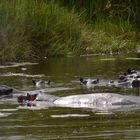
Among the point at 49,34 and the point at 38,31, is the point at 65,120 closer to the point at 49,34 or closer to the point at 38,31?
the point at 38,31

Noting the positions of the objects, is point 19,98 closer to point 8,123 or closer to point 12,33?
point 8,123

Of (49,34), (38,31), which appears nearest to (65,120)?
(38,31)

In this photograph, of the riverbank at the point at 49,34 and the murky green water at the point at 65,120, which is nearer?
the murky green water at the point at 65,120

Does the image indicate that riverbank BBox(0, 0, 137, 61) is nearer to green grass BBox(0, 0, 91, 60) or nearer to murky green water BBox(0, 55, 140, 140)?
green grass BBox(0, 0, 91, 60)

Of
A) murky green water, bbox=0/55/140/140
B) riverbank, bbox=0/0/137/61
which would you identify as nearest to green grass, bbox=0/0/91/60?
riverbank, bbox=0/0/137/61

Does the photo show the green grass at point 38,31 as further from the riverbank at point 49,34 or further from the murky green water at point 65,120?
the murky green water at point 65,120

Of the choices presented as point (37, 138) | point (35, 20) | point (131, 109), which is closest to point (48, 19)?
point (35, 20)

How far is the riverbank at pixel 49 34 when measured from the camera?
56.3ft

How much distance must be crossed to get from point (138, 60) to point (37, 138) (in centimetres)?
1081

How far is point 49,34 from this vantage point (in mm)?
18500

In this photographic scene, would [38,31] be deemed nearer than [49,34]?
Yes

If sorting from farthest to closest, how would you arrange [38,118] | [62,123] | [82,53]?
1. [82,53]
2. [38,118]
3. [62,123]

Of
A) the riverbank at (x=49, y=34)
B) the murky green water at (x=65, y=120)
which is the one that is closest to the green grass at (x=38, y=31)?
the riverbank at (x=49, y=34)

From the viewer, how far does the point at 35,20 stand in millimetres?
18453
